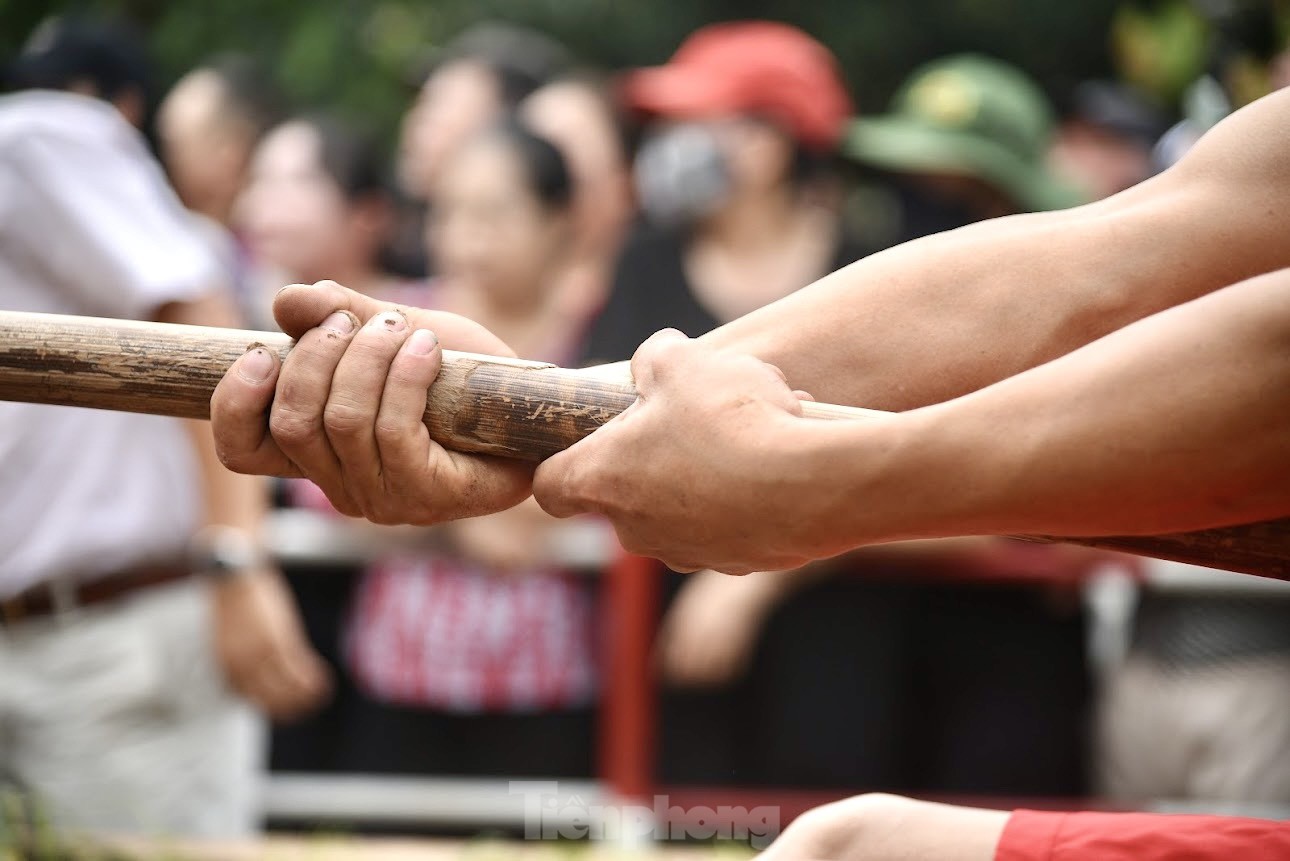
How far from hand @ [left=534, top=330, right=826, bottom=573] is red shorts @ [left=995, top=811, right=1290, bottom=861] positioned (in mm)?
401

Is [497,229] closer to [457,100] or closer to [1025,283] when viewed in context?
[457,100]

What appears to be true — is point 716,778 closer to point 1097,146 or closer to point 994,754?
point 994,754

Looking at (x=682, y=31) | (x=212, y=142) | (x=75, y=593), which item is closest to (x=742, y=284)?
(x=75, y=593)

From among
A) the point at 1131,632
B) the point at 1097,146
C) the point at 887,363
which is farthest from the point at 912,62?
the point at 887,363

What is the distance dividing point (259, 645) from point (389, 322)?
2075 mm

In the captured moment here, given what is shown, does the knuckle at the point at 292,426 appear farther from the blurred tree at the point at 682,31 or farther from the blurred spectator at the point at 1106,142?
the blurred tree at the point at 682,31

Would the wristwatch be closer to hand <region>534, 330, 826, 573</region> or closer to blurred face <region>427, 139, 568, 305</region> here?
blurred face <region>427, 139, 568, 305</region>

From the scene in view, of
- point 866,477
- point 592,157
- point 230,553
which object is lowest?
point 866,477

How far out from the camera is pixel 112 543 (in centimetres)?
361

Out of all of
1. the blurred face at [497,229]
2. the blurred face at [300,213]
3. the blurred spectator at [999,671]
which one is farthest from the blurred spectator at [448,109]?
the blurred spectator at [999,671]

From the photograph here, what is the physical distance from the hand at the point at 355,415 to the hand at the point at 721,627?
214 centimetres

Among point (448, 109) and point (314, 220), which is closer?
point (314, 220)

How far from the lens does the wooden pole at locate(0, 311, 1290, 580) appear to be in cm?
178

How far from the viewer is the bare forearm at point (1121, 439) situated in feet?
4.80
